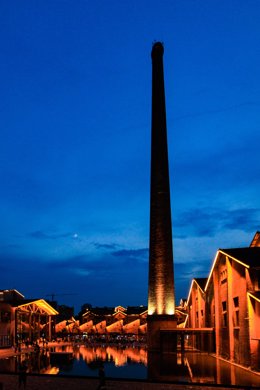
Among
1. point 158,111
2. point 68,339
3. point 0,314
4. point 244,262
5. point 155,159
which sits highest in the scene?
point 158,111

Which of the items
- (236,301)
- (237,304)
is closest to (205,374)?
(237,304)

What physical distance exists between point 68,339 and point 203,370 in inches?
1657

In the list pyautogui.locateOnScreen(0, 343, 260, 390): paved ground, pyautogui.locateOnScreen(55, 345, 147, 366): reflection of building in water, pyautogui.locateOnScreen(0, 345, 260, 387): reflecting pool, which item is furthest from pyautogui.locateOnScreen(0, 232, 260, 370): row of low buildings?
pyautogui.locateOnScreen(0, 343, 260, 390): paved ground

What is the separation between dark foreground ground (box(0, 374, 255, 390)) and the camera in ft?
60.1

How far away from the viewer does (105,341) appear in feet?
190

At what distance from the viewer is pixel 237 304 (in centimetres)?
2697

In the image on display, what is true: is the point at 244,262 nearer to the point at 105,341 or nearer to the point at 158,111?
the point at 158,111

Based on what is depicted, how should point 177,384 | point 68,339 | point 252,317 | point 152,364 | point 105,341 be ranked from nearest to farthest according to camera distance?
point 177,384, point 252,317, point 152,364, point 105,341, point 68,339

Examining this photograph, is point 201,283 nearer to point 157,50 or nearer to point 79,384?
point 157,50

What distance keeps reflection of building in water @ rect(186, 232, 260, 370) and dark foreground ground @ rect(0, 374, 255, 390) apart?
5.74 m

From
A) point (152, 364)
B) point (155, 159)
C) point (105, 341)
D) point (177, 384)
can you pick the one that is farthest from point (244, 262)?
point (105, 341)

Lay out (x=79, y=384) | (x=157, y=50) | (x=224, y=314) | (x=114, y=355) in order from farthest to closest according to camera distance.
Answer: (x=157, y=50) → (x=114, y=355) → (x=224, y=314) → (x=79, y=384)

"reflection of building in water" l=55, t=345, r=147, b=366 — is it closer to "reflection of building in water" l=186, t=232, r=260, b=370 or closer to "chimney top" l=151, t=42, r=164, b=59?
"reflection of building in water" l=186, t=232, r=260, b=370

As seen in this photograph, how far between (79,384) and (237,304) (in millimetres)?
11250
